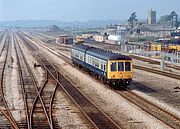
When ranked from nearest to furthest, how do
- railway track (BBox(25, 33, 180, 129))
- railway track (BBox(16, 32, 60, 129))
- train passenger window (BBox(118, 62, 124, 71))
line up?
railway track (BBox(16, 32, 60, 129))
railway track (BBox(25, 33, 180, 129))
train passenger window (BBox(118, 62, 124, 71))

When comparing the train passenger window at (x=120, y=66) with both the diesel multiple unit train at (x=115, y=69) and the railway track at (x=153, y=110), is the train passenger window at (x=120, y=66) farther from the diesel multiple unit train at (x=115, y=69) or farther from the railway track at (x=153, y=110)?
the railway track at (x=153, y=110)

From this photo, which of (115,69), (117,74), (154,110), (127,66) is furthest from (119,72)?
(154,110)

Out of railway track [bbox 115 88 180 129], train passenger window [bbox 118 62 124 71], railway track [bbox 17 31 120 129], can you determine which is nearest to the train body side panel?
train passenger window [bbox 118 62 124 71]

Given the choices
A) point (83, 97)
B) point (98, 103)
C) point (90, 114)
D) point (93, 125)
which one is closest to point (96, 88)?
point (83, 97)

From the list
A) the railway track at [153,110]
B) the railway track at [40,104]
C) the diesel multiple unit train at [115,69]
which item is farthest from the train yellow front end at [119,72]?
the railway track at [40,104]

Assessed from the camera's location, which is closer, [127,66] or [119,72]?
[119,72]

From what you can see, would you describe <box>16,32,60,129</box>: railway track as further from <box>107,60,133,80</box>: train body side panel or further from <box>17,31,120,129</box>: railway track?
<box>107,60,133,80</box>: train body side panel

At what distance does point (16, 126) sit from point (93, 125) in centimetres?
325

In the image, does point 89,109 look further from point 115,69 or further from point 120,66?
point 120,66

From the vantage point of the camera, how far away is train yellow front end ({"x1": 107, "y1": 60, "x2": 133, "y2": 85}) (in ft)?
94.7

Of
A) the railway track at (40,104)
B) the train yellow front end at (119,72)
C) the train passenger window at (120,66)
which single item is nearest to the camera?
the railway track at (40,104)

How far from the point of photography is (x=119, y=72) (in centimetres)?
2894

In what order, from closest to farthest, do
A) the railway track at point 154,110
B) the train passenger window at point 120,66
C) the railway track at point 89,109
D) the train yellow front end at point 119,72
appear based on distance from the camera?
the railway track at point 89,109 < the railway track at point 154,110 < the train yellow front end at point 119,72 < the train passenger window at point 120,66

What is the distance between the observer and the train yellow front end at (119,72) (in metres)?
28.9
